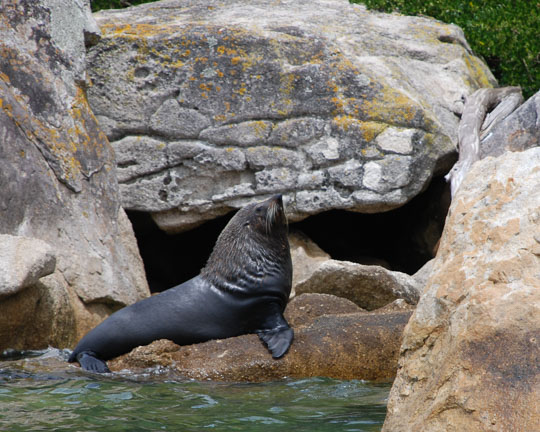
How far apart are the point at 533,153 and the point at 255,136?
590cm

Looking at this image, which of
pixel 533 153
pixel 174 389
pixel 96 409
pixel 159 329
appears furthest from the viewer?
pixel 159 329

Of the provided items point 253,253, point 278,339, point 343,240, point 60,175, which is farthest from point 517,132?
point 60,175

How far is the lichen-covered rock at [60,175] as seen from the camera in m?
6.82

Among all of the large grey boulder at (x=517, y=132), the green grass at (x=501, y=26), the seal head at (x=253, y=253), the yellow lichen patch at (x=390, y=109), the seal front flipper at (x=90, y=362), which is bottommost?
the seal front flipper at (x=90, y=362)

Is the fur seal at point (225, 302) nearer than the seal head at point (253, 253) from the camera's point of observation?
Yes

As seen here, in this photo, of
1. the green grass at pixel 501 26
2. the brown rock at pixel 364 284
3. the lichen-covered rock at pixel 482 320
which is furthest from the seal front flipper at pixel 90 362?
the green grass at pixel 501 26

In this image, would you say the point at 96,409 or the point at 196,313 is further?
the point at 196,313

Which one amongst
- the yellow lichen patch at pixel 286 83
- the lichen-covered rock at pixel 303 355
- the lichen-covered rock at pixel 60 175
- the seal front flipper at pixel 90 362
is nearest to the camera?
the lichen-covered rock at pixel 303 355

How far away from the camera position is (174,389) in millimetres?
4875

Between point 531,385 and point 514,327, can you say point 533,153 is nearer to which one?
point 514,327

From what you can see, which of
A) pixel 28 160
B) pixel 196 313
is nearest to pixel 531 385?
pixel 196 313

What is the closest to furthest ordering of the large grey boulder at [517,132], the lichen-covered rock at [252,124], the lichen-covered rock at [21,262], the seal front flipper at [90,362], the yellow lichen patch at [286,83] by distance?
the seal front flipper at [90,362] < the lichen-covered rock at [21,262] < the large grey boulder at [517,132] < the lichen-covered rock at [252,124] < the yellow lichen patch at [286,83]

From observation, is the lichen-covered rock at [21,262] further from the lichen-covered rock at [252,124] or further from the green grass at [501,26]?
the green grass at [501,26]

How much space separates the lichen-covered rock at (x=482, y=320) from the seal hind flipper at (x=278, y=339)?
2.28 meters
